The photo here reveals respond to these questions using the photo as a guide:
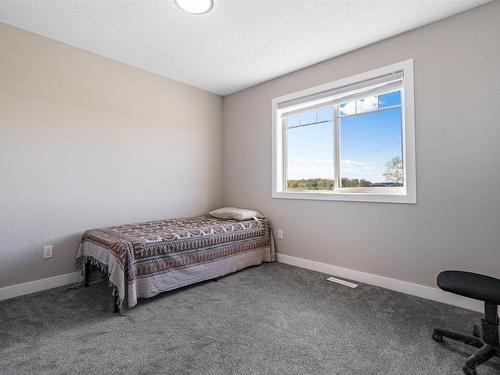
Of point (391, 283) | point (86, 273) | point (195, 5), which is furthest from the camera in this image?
point (86, 273)

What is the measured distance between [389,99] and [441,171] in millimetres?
888

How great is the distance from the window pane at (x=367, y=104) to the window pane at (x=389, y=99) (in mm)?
47

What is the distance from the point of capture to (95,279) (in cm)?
277

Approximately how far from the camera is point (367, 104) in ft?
9.26

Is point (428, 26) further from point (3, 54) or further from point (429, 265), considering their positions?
point (3, 54)

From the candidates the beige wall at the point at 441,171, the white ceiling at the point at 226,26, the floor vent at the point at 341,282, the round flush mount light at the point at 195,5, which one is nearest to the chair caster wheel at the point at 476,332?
the beige wall at the point at 441,171

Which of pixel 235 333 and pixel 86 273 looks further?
pixel 86 273

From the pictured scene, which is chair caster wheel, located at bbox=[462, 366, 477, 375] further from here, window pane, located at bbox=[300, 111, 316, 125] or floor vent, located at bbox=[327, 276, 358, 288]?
window pane, located at bbox=[300, 111, 316, 125]

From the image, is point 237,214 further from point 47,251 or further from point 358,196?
point 47,251

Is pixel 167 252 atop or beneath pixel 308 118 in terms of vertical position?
beneath

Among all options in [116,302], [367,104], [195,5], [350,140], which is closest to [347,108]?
[367,104]

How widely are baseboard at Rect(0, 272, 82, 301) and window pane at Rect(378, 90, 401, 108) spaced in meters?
3.59

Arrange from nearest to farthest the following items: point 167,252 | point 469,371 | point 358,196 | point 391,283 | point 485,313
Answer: point 469,371 → point 485,313 → point 167,252 → point 391,283 → point 358,196

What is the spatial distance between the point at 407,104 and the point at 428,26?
68cm
